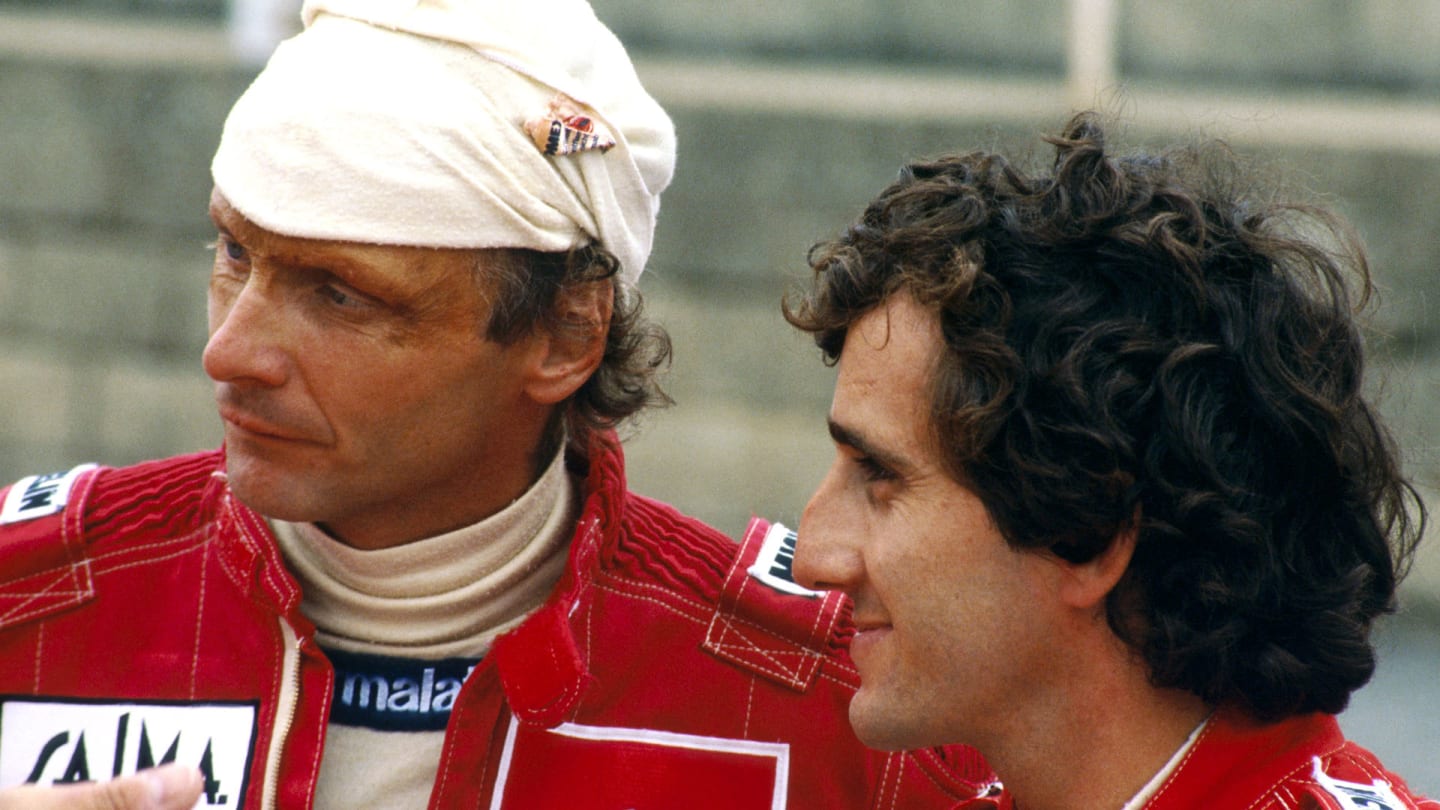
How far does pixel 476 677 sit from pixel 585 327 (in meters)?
0.61

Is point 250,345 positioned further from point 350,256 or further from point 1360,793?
point 1360,793

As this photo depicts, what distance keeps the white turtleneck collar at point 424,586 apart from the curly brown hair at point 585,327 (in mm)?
214

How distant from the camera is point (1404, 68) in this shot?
7.02 metres

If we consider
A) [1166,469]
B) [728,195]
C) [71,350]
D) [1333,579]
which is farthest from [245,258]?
[71,350]

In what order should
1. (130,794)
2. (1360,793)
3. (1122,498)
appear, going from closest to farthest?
(130,794), (1360,793), (1122,498)

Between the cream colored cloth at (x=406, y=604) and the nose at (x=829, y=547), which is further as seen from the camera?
the cream colored cloth at (x=406, y=604)

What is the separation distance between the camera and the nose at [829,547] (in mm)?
2658

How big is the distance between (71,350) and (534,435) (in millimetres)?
5492

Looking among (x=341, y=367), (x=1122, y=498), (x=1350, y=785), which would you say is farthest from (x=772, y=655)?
(x=1350, y=785)

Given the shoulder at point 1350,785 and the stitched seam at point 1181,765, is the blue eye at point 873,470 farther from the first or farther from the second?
the shoulder at point 1350,785

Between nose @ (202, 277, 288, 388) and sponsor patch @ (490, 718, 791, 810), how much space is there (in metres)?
0.64

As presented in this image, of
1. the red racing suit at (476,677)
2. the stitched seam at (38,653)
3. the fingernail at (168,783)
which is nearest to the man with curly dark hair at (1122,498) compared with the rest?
the red racing suit at (476,677)

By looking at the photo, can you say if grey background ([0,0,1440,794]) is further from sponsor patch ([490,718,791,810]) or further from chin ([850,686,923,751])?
chin ([850,686,923,751])

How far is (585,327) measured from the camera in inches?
120
